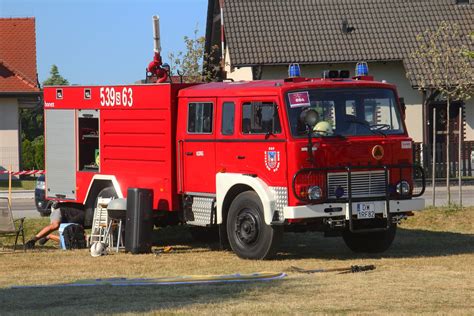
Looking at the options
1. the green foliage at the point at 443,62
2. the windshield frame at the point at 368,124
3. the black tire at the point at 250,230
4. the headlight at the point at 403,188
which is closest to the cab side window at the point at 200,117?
the black tire at the point at 250,230

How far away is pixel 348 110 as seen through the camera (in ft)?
49.1

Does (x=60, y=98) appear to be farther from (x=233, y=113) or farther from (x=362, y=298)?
(x=362, y=298)

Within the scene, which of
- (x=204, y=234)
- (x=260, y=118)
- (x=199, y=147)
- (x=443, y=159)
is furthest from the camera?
(x=443, y=159)

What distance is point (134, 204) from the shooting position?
16.1m

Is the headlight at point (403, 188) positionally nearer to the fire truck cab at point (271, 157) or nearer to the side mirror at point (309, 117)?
the fire truck cab at point (271, 157)

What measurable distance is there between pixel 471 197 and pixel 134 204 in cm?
1361

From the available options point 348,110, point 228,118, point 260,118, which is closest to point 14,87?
point 228,118

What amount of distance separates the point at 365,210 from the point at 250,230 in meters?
1.56

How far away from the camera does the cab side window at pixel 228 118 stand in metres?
15.3

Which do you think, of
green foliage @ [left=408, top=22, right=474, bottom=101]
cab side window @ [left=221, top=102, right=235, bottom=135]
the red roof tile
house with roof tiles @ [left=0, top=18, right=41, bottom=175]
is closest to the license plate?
cab side window @ [left=221, top=102, right=235, bottom=135]

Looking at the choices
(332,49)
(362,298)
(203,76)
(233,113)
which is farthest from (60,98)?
(332,49)

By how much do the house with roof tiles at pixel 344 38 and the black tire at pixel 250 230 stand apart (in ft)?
77.1

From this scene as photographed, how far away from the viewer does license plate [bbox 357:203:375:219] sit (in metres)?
14.6

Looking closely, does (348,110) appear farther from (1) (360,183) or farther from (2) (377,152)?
(1) (360,183)
